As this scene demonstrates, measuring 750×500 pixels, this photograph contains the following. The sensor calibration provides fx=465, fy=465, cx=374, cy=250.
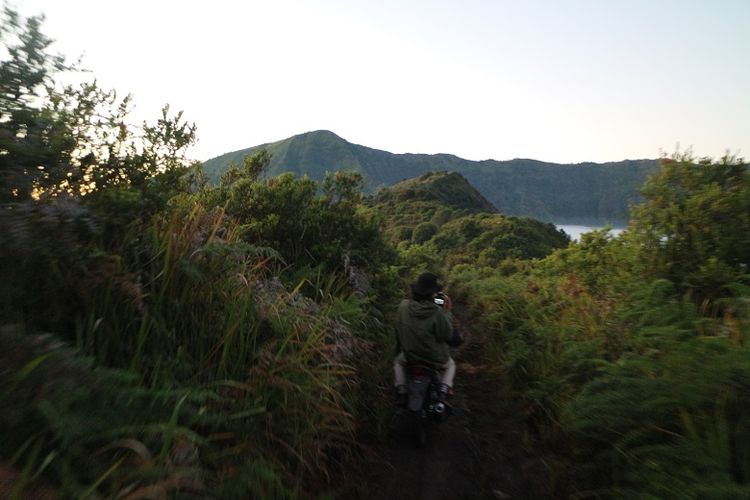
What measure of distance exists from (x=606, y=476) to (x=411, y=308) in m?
2.57

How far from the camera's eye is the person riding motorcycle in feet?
17.7

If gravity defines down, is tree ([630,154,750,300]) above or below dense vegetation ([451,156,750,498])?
above

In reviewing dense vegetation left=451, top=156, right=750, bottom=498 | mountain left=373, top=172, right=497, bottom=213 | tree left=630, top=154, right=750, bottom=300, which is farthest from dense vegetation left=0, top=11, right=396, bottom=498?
mountain left=373, top=172, right=497, bottom=213

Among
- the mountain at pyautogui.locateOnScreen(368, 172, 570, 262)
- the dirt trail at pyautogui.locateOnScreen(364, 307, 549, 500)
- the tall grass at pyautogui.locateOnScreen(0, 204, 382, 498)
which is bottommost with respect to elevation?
the mountain at pyautogui.locateOnScreen(368, 172, 570, 262)

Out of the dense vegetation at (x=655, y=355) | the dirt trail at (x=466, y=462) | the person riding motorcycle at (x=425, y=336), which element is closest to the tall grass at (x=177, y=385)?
the dirt trail at (x=466, y=462)

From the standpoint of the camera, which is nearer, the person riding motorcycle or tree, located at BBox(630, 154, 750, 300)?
the person riding motorcycle

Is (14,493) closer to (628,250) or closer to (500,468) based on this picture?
(500,468)

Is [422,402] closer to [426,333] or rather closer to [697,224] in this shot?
[426,333]

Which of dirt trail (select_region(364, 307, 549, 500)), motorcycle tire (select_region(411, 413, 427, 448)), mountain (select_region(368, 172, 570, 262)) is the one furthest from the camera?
mountain (select_region(368, 172, 570, 262))

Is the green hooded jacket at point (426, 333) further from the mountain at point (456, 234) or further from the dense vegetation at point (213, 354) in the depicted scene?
the mountain at point (456, 234)

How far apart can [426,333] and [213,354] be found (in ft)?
8.66

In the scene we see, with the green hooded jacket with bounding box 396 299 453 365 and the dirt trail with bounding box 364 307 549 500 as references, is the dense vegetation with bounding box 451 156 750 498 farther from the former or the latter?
the green hooded jacket with bounding box 396 299 453 365

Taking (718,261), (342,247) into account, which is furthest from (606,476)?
(342,247)

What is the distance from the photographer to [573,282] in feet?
30.8
